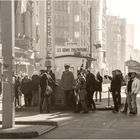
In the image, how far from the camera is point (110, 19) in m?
159

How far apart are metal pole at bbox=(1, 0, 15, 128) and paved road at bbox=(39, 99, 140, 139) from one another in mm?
1273

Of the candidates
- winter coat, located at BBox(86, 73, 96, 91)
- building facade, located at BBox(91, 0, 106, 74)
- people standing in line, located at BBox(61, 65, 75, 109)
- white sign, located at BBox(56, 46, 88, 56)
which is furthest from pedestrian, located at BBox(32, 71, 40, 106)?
building facade, located at BBox(91, 0, 106, 74)

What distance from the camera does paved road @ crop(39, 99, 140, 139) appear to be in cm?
1159

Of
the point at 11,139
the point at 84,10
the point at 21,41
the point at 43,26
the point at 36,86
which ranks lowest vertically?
the point at 11,139

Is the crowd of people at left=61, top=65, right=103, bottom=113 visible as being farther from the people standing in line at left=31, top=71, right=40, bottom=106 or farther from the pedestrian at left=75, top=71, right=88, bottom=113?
the people standing in line at left=31, top=71, right=40, bottom=106

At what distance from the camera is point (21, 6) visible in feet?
183

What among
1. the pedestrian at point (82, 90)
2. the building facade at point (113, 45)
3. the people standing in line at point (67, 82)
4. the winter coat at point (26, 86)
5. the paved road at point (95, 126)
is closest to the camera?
the paved road at point (95, 126)

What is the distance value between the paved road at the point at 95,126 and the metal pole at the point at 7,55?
127 centimetres

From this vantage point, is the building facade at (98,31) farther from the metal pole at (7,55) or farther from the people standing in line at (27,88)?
the metal pole at (7,55)

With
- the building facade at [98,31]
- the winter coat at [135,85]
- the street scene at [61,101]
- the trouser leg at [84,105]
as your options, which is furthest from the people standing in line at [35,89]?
the building facade at [98,31]

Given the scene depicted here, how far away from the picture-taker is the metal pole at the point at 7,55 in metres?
12.1

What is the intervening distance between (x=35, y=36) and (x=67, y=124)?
164 feet

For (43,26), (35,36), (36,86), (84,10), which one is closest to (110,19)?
(84,10)

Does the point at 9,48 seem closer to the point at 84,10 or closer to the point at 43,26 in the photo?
the point at 43,26
